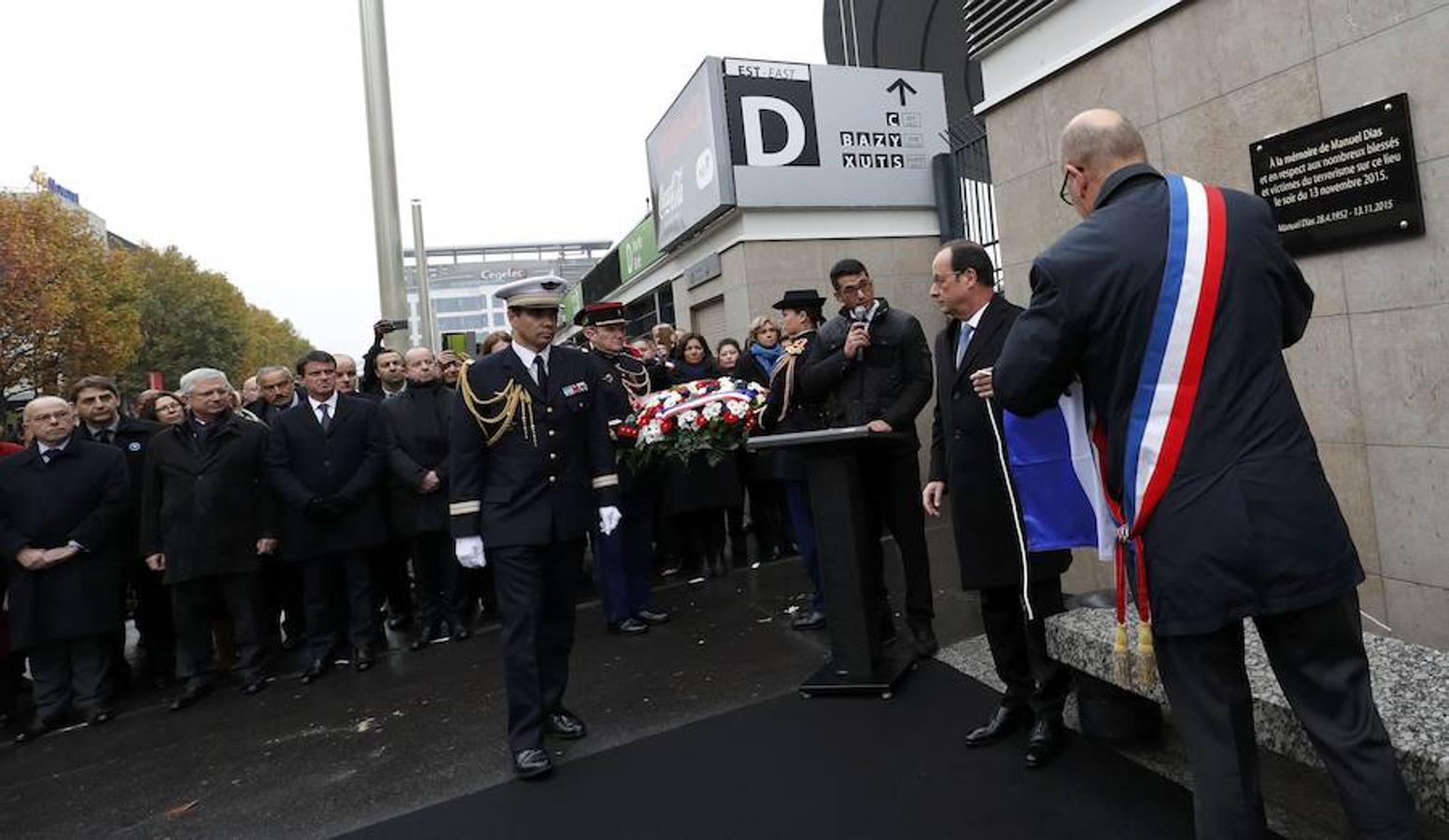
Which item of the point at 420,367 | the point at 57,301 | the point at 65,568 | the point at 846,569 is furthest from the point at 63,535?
the point at 57,301

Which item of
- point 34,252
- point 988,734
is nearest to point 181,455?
point 988,734

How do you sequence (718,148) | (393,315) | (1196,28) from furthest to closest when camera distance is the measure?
1. (718,148)
2. (393,315)
3. (1196,28)

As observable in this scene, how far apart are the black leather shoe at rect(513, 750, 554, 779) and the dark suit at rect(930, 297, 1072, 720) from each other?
1813 mm

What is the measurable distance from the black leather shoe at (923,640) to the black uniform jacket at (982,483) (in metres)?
1.12

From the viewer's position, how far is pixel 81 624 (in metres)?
5.07

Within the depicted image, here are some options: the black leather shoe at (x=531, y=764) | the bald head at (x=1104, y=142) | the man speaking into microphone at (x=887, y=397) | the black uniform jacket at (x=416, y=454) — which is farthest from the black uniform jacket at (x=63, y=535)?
the bald head at (x=1104, y=142)

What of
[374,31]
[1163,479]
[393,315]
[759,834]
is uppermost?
[374,31]

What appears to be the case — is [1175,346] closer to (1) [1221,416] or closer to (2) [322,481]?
(1) [1221,416]

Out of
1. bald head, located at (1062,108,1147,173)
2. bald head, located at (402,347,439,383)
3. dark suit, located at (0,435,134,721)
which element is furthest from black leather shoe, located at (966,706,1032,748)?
dark suit, located at (0,435,134,721)

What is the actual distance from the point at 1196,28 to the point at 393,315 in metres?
7.61

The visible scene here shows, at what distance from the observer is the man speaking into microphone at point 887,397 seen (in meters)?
4.46

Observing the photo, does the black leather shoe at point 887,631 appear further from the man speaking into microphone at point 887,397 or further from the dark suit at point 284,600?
the dark suit at point 284,600

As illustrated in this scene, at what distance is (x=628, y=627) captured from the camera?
567 cm

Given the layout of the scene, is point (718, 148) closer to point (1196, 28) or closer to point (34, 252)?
point (1196, 28)
